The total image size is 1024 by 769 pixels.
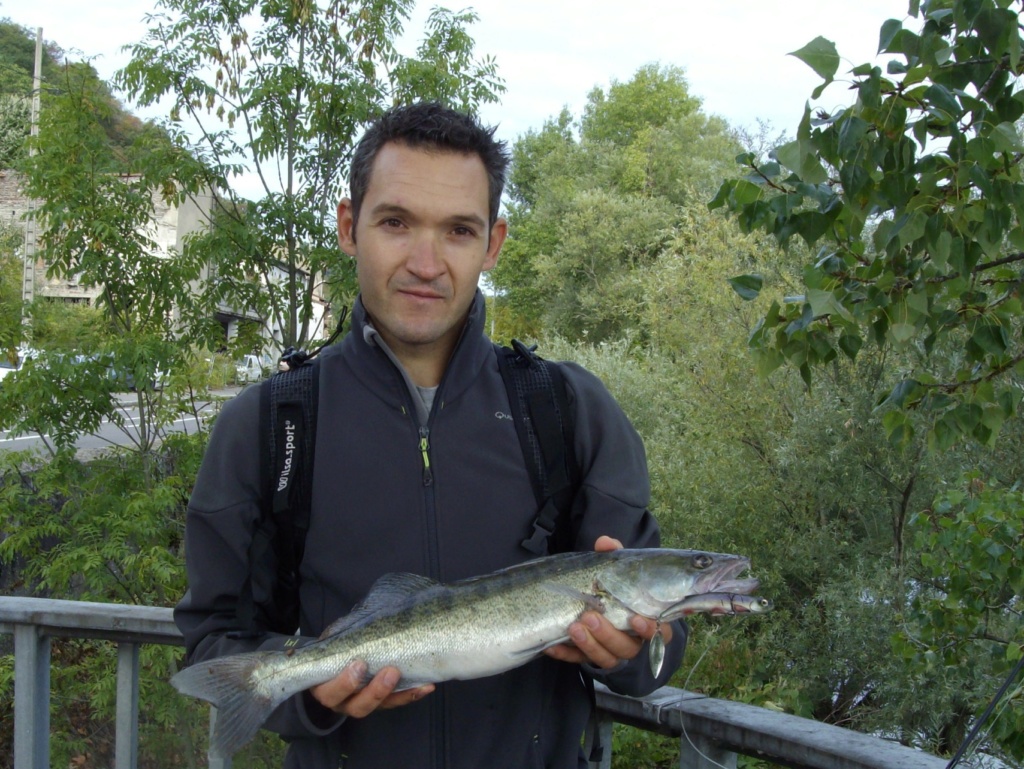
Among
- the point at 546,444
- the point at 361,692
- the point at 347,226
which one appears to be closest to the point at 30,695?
the point at 361,692

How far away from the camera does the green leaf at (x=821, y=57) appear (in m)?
1.98

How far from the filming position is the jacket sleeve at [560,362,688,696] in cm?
222

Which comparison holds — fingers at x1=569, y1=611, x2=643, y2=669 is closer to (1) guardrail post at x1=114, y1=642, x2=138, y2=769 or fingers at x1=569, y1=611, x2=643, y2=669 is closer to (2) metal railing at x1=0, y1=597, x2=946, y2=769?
(2) metal railing at x1=0, y1=597, x2=946, y2=769

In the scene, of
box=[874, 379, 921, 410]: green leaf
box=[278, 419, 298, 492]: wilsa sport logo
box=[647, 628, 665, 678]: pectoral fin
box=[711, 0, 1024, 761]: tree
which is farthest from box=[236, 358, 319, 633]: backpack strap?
box=[874, 379, 921, 410]: green leaf

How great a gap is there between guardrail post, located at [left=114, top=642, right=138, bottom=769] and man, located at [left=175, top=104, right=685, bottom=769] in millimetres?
1166

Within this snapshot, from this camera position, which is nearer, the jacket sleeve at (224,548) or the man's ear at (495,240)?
the jacket sleeve at (224,548)

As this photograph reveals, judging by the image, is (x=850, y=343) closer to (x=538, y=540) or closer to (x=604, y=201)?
(x=538, y=540)

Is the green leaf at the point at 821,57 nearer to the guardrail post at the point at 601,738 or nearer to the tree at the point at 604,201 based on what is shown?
the guardrail post at the point at 601,738

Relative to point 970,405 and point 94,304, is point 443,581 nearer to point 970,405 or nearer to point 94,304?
point 970,405

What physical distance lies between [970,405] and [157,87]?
658 cm

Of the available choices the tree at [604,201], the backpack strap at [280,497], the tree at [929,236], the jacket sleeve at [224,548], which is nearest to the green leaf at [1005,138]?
the tree at [929,236]

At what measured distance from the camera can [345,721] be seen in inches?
85.2

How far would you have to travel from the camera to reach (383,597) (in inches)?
80.4

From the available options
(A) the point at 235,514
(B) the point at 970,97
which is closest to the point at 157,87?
(A) the point at 235,514
